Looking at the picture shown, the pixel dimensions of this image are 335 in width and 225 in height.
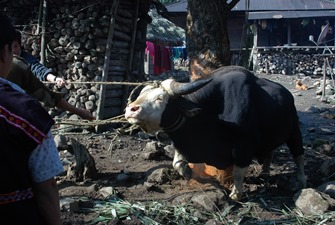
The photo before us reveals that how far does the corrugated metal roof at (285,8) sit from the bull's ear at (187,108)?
21.1 metres

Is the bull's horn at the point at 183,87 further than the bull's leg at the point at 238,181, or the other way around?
the bull's leg at the point at 238,181

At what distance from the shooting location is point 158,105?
3.89 metres

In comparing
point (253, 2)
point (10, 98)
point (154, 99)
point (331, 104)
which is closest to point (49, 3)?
point (154, 99)

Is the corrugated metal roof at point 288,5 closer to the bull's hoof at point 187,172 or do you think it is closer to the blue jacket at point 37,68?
the blue jacket at point 37,68

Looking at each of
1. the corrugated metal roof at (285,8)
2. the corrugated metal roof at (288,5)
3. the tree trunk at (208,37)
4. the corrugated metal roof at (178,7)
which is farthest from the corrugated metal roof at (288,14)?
the tree trunk at (208,37)

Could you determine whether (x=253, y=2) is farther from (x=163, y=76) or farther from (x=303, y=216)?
(x=303, y=216)

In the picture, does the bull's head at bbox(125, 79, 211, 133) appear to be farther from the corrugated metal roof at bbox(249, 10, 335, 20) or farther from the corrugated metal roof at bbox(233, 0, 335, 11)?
the corrugated metal roof at bbox(233, 0, 335, 11)

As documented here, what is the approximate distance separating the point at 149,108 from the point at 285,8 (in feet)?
76.6

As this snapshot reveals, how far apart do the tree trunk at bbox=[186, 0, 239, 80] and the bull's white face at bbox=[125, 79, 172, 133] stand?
56.3 inches

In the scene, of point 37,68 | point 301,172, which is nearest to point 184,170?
point 301,172

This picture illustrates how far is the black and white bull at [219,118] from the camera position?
403 centimetres

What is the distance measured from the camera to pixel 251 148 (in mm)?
4340

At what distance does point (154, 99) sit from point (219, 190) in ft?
4.02

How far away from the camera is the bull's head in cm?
374
